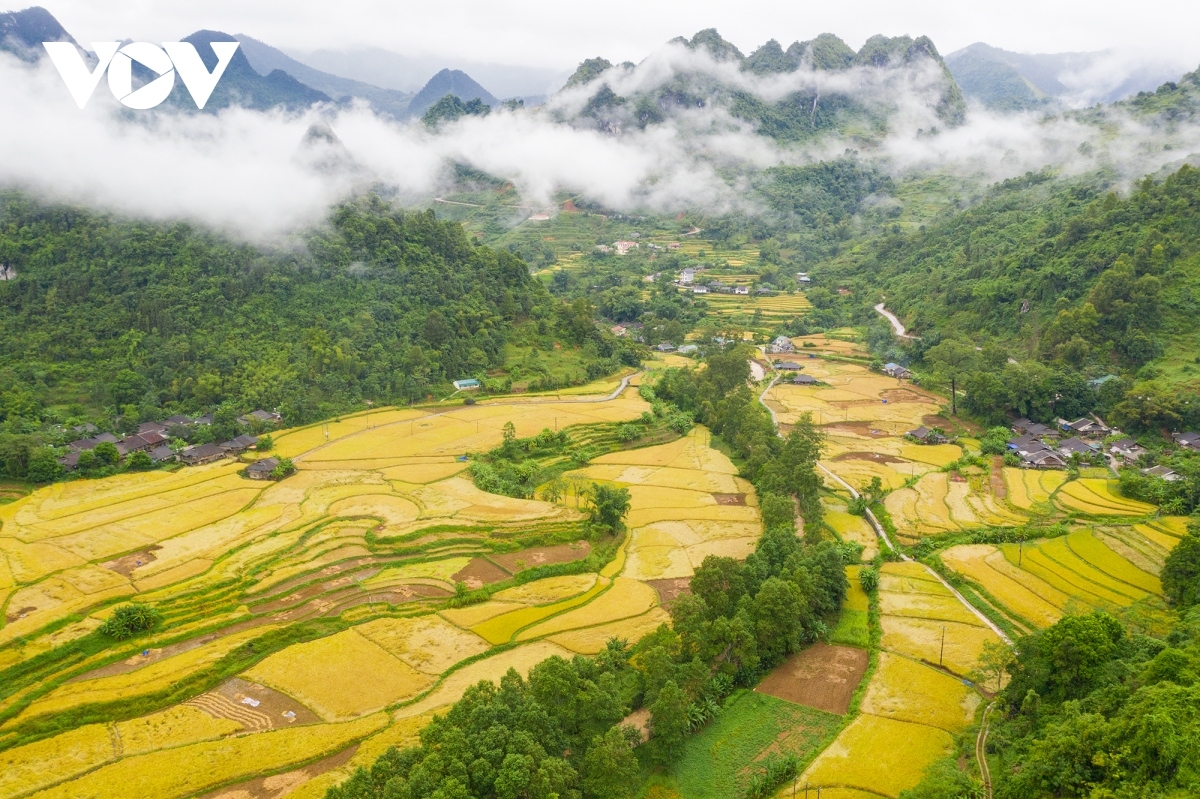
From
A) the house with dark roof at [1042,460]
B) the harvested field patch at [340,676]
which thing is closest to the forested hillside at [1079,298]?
the house with dark roof at [1042,460]

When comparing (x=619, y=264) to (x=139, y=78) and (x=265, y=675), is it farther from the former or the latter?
(x=265, y=675)

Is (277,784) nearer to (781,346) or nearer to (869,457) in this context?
(869,457)

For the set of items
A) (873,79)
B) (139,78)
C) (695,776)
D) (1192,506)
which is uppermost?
(873,79)

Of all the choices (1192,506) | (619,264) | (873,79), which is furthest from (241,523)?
(873,79)

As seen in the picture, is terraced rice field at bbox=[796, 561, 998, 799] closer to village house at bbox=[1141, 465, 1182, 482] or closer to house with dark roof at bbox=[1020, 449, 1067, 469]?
house with dark roof at bbox=[1020, 449, 1067, 469]

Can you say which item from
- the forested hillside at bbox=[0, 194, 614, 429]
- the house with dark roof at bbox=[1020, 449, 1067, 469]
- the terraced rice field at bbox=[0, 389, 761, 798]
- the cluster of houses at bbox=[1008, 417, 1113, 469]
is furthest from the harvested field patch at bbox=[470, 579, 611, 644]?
the cluster of houses at bbox=[1008, 417, 1113, 469]

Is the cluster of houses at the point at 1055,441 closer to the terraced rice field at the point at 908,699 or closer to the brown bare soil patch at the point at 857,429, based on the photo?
the brown bare soil patch at the point at 857,429

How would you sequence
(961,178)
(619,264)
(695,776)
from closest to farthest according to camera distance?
(695,776)
(619,264)
(961,178)
